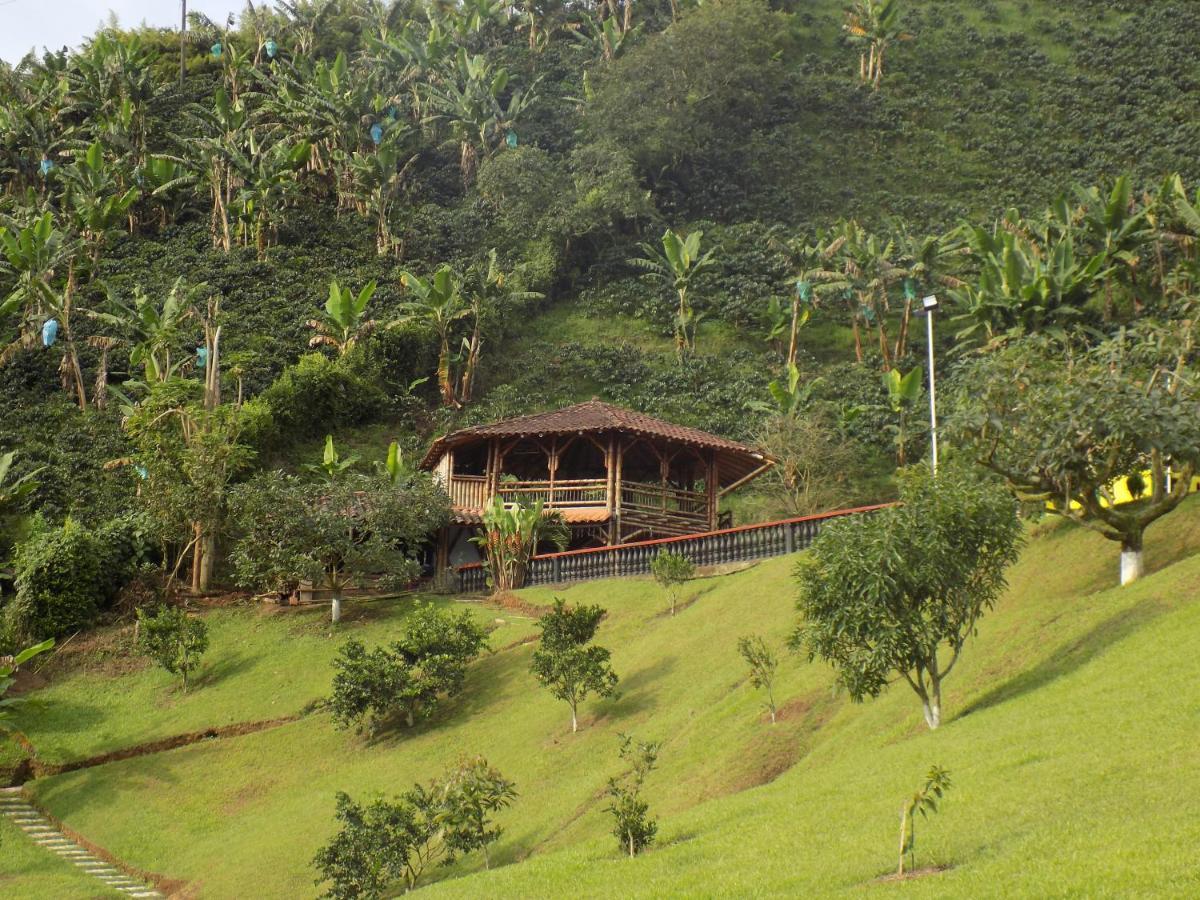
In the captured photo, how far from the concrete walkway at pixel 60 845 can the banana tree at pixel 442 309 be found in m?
24.9

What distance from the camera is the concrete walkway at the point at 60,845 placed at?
21969 mm

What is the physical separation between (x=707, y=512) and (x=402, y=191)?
33.0m

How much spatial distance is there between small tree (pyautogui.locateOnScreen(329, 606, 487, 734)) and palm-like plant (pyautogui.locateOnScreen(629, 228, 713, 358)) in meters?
27.1

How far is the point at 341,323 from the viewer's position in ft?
158

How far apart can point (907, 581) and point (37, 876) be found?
14.9 meters

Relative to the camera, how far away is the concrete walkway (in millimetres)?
21969

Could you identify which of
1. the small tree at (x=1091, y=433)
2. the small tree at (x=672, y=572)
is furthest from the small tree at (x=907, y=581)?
the small tree at (x=672, y=572)

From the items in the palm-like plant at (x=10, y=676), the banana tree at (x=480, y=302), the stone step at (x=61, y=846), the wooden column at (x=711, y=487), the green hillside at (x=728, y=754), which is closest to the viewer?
the green hillside at (x=728, y=754)

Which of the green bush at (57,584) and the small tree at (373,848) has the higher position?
the green bush at (57,584)

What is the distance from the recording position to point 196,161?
195ft

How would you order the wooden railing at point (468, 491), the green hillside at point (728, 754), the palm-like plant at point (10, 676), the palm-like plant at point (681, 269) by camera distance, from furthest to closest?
the palm-like plant at point (681, 269) → the wooden railing at point (468, 491) → the palm-like plant at point (10, 676) → the green hillside at point (728, 754)

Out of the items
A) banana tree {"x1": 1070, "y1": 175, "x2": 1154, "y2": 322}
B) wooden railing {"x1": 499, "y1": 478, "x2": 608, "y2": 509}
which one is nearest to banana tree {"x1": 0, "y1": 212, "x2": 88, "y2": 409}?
wooden railing {"x1": 499, "y1": 478, "x2": 608, "y2": 509}

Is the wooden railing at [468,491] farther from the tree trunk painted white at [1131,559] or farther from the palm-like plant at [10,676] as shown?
the tree trunk painted white at [1131,559]

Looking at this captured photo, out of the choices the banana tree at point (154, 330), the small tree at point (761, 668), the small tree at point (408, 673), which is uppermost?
the banana tree at point (154, 330)
